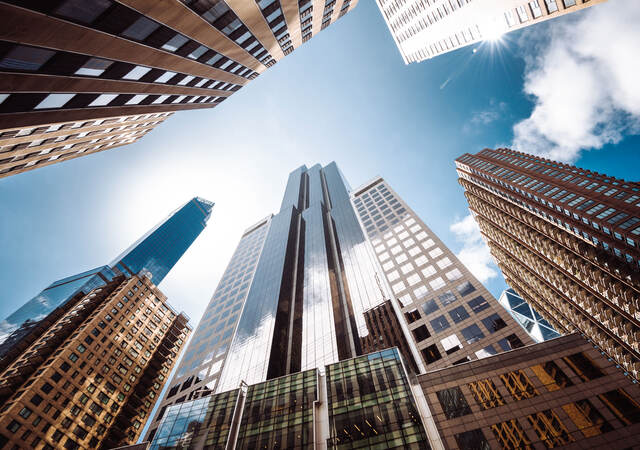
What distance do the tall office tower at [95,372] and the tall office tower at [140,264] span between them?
1353 cm

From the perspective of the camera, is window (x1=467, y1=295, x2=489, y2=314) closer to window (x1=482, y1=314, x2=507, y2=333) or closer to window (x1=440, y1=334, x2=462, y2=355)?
window (x1=482, y1=314, x2=507, y2=333)

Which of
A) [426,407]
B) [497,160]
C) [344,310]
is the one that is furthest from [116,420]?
[497,160]

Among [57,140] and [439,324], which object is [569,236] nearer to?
[439,324]

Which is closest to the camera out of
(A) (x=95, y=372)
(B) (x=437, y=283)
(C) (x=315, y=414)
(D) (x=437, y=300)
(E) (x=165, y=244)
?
(C) (x=315, y=414)

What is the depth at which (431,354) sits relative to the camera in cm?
4369

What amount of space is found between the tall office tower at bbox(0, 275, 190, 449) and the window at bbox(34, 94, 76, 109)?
53.1 m

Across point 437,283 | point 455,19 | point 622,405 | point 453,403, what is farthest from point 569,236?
point 455,19

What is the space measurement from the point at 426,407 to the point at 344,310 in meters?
45.0

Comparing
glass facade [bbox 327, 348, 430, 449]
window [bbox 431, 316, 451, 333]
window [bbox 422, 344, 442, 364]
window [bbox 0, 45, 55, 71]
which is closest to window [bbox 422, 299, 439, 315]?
window [bbox 431, 316, 451, 333]

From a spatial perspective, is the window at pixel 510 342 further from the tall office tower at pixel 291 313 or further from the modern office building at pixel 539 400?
the tall office tower at pixel 291 313

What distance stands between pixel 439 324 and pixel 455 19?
183 ft

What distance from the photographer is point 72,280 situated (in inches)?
4338

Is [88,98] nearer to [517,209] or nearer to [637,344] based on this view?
[517,209]

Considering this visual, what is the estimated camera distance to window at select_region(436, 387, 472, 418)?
27.7m
